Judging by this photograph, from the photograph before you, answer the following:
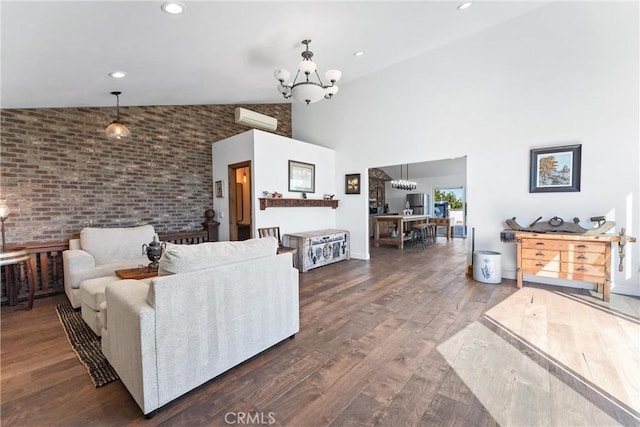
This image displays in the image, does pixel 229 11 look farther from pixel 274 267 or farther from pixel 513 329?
pixel 513 329

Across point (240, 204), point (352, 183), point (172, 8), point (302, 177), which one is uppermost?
point (172, 8)

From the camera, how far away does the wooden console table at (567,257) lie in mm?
3312

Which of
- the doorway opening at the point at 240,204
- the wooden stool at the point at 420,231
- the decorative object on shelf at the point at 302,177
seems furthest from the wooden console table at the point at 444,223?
the doorway opening at the point at 240,204

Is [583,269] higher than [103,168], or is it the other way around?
[103,168]

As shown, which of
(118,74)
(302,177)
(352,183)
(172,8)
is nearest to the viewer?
(172,8)

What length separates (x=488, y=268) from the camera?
4105 mm

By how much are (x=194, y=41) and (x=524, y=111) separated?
4.37m

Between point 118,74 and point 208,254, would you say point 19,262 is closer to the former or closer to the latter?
point 118,74

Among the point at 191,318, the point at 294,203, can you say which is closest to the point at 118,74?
the point at 191,318

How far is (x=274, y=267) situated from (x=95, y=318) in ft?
5.63

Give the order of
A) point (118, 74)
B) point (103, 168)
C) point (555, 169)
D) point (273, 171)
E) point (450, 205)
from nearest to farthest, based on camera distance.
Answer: point (118, 74) < point (555, 169) < point (103, 168) < point (273, 171) < point (450, 205)

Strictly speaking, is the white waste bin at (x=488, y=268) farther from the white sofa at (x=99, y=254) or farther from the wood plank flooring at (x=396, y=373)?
the white sofa at (x=99, y=254)

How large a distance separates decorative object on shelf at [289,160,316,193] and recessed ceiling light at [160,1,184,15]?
3.23m

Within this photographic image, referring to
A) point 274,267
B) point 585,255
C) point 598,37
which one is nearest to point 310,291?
point 274,267
